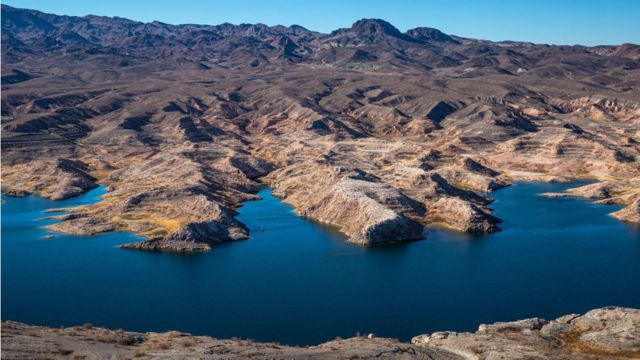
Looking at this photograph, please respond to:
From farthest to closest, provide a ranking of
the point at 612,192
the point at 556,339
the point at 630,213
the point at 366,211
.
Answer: the point at 612,192 < the point at 630,213 < the point at 366,211 < the point at 556,339

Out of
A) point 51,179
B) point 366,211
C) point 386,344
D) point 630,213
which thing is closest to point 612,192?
point 630,213

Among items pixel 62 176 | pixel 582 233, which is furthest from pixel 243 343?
pixel 62 176

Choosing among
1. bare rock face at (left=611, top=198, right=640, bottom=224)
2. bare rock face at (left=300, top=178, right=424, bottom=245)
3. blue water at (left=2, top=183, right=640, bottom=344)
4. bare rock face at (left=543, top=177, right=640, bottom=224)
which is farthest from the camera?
bare rock face at (left=543, top=177, right=640, bottom=224)

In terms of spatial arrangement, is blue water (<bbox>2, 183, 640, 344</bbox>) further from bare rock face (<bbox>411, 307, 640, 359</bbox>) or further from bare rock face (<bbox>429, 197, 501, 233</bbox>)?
bare rock face (<bbox>411, 307, 640, 359</bbox>)

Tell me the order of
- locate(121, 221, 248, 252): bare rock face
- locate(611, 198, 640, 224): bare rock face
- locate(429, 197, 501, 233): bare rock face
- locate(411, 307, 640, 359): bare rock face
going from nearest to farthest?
locate(411, 307, 640, 359): bare rock face < locate(121, 221, 248, 252): bare rock face < locate(429, 197, 501, 233): bare rock face < locate(611, 198, 640, 224): bare rock face

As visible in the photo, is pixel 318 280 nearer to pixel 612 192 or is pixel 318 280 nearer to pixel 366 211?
pixel 366 211

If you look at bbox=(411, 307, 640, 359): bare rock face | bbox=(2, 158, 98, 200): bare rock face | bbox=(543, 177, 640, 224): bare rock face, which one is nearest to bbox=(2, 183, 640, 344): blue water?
bbox=(411, 307, 640, 359): bare rock face
